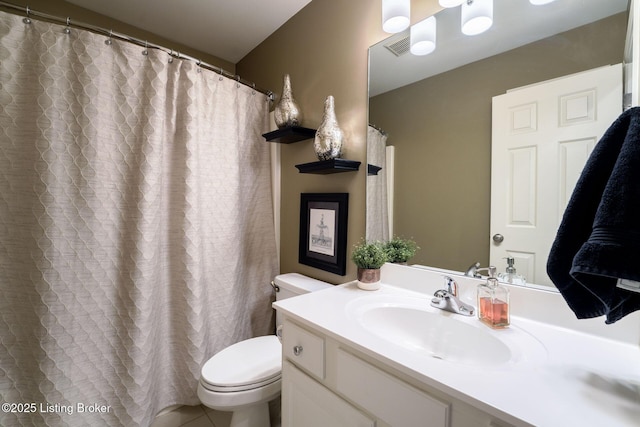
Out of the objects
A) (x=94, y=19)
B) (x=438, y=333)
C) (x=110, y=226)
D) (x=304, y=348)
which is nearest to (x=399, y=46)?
(x=438, y=333)

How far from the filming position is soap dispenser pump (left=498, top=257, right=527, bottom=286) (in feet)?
2.83

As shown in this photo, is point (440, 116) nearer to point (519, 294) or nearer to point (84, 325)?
point (519, 294)

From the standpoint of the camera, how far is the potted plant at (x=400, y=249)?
44.9 inches

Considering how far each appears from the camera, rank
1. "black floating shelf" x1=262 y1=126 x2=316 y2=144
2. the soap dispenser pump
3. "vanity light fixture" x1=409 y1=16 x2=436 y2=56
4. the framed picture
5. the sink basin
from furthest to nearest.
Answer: "black floating shelf" x1=262 y1=126 x2=316 y2=144 < the framed picture < "vanity light fixture" x1=409 y1=16 x2=436 y2=56 < the soap dispenser pump < the sink basin

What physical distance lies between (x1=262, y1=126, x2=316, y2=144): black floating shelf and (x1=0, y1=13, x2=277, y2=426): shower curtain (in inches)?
10.2

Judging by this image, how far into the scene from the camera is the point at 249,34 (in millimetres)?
1823

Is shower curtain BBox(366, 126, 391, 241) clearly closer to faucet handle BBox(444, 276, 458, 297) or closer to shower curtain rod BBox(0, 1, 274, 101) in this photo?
faucet handle BBox(444, 276, 458, 297)

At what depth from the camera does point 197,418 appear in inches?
58.2

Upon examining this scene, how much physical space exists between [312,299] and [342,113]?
37.8 inches

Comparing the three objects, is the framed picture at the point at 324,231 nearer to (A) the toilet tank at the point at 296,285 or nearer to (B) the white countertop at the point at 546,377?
(A) the toilet tank at the point at 296,285

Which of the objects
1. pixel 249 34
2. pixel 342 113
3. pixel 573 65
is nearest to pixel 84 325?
pixel 342 113

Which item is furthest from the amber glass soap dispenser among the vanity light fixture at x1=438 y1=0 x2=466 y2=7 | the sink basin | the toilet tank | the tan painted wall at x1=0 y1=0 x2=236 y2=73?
the tan painted wall at x1=0 y1=0 x2=236 y2=73

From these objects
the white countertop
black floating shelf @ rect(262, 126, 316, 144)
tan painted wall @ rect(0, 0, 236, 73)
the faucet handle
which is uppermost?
tan painted wall @ rect(0, 0, 236, 73)

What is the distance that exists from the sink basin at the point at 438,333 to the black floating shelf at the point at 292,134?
97cm
